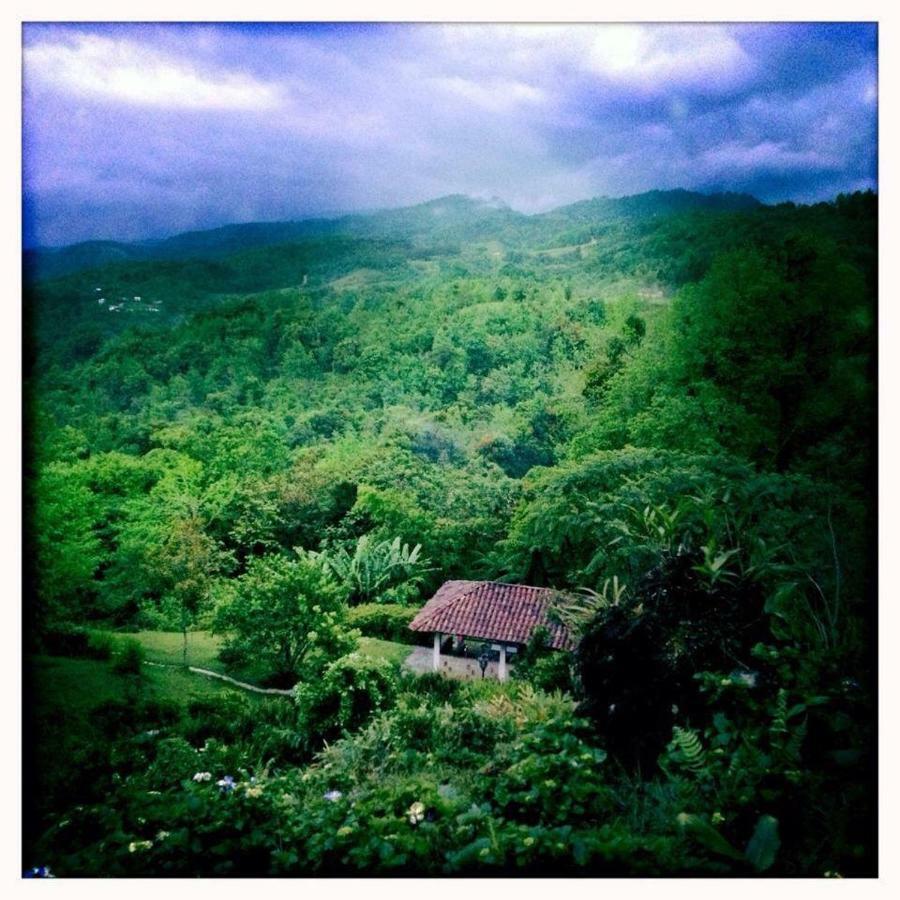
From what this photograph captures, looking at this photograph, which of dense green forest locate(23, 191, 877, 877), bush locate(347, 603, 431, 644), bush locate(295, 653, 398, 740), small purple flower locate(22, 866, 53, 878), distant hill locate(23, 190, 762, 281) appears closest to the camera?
dense green forest locate(23, 191, 877, 877)

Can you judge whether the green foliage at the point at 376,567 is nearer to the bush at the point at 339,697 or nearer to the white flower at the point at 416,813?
the bush at the point at 339,697

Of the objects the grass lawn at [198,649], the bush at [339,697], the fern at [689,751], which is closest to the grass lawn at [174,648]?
the grass lawn at [198,649]

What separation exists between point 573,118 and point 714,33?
73cm

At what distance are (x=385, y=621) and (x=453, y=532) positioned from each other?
548mm

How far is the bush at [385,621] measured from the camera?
434 cm

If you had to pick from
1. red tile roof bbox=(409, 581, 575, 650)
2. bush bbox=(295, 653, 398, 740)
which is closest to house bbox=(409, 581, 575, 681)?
red tile roof bbox=(409, 581, 575, 650)

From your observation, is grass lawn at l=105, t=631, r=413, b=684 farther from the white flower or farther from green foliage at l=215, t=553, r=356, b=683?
the white flower

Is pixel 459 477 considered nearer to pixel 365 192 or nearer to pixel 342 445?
pixel 342 445

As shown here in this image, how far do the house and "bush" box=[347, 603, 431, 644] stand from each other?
4 centimetres

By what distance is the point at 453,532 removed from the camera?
4.41 meters

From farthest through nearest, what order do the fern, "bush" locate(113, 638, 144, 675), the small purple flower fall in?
1. "bush" locate(113, 638, 144, 675)
2. the small purple flower
3. the fern

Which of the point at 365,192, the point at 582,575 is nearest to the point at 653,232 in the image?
the point at 365,192

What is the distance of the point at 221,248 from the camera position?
15.2 feet

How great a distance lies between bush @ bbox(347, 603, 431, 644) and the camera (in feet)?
14.3
